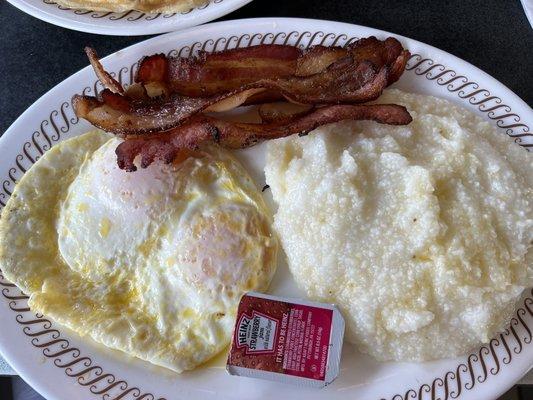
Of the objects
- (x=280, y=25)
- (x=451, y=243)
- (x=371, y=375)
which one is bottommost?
(x=371, y=375)

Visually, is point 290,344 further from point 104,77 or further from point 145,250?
point 104,77

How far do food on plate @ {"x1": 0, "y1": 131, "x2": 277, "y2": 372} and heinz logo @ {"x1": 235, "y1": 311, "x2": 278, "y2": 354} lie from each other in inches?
4.2

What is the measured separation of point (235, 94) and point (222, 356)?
2.59 ft

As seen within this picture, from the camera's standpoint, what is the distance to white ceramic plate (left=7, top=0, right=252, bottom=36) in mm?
1832

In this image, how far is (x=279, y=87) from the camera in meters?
1.57

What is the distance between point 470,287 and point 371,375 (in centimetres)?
38

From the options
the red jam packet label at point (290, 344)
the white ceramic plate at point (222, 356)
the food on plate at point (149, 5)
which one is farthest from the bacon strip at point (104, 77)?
the red jam packet label at point (290, 344)

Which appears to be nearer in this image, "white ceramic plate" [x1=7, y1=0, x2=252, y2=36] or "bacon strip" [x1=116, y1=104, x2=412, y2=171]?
"bacon strip" [x1=116, y1=104, x2=412, y2=171]

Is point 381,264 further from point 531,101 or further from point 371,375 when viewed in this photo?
point 531,101

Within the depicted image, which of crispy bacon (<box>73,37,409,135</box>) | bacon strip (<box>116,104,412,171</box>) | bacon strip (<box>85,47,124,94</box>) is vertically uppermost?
bacon strip (<box>85,47,124,94</box>)

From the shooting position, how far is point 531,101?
5.92 feet

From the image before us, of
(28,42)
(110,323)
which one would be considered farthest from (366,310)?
(28,42)

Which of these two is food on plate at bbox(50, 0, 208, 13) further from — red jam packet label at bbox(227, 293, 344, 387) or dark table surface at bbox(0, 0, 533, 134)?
red jam packet label at bbox(227, 293, 344, 387)

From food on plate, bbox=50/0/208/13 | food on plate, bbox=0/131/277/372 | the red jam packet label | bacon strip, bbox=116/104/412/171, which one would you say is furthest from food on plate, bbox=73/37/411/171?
the red jam packet label
